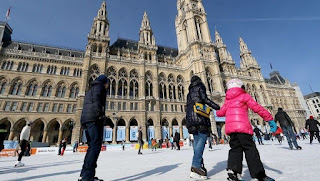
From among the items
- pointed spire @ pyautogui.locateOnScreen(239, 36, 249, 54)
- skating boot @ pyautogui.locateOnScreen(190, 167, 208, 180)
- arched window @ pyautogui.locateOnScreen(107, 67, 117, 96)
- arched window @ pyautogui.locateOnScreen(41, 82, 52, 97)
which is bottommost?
skating boot @ pyautogui.locateOnScreen(190, 167, 208, 180)

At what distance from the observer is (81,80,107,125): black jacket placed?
2.97 m

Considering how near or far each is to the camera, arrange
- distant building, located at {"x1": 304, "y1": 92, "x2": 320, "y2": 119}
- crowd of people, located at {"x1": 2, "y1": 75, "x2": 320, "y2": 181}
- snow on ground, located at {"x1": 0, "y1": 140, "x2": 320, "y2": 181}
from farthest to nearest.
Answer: distant building, located at {"x1": 304, "y1": 92, "x2": 320, "y2": 119}
snow on ground, located at {"x1": 0, "y1": 140, "x2": 320, "y2": 181}
crowd of people, located at {"x1": 2, "y1": 75, "x2": 320, "y2": 181}

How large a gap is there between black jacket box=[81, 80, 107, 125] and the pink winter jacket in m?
2.45

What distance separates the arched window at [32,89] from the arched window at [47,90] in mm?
1119

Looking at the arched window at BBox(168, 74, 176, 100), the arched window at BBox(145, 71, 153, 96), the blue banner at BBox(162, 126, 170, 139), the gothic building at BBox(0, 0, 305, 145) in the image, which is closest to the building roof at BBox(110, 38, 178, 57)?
the gothic building at BBox(0, 0, 305, 145)

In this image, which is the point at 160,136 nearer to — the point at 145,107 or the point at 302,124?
the point at 145,107

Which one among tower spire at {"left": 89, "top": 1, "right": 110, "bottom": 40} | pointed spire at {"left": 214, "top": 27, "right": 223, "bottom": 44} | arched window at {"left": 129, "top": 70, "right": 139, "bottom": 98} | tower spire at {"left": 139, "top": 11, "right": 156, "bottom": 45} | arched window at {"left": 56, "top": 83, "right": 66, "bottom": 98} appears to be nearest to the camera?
arched window at {"left": 56, "top": 83, "right": 66, "bottom": 98}

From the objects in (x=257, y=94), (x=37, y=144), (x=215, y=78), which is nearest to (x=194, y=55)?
(x=215, y=78)

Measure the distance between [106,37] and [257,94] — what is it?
135 ft

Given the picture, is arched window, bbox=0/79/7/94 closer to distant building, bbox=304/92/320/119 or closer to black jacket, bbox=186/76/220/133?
black jacket, bbox=186/76/220/133

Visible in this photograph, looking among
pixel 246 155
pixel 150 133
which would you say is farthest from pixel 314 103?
pixel 246 155

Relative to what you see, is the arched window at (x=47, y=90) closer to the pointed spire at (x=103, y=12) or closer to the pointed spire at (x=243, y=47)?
the pointed spire at (x=103, y=12)

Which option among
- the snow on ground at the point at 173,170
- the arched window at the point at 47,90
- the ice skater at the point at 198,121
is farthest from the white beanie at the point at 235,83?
the arched window at the point at 47,90

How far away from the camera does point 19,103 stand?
24625 mm
